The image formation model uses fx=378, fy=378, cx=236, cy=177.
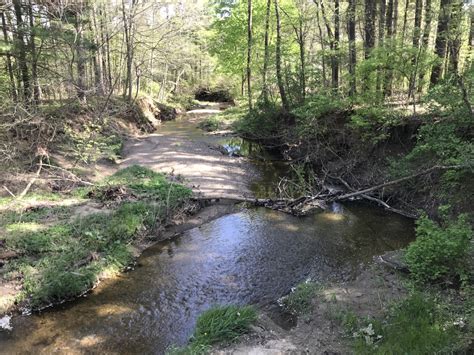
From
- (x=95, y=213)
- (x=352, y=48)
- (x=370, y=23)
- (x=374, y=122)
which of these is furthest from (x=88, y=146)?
(x=370, y=23)

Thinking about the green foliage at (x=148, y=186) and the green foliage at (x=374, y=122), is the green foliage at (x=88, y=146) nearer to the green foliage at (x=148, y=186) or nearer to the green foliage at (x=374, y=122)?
the green foliage at (x=148, y=186)

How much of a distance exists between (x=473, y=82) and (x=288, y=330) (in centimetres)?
827

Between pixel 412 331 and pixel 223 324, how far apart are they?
2.66m

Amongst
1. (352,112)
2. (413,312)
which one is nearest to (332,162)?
(352,112)

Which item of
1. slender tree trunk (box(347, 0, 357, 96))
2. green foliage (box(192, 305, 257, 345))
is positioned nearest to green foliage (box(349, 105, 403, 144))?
slender tree trunk (box(347, 0, 357, 96))

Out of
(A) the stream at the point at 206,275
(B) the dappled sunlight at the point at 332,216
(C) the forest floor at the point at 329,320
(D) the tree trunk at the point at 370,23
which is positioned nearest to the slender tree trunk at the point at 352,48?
(D) the tree trunk at the point at 370,23

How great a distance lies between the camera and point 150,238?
9992 mm

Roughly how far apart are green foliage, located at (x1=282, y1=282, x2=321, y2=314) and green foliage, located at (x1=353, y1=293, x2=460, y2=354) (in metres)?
1.26

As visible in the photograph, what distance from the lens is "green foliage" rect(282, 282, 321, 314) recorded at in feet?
21.6

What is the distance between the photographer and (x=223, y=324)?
5824 millimetres

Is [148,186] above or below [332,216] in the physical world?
above

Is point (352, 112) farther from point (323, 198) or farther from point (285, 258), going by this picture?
point (285, 258)

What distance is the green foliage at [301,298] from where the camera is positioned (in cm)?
659

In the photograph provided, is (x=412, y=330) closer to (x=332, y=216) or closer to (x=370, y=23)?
(x=332, y=216)
